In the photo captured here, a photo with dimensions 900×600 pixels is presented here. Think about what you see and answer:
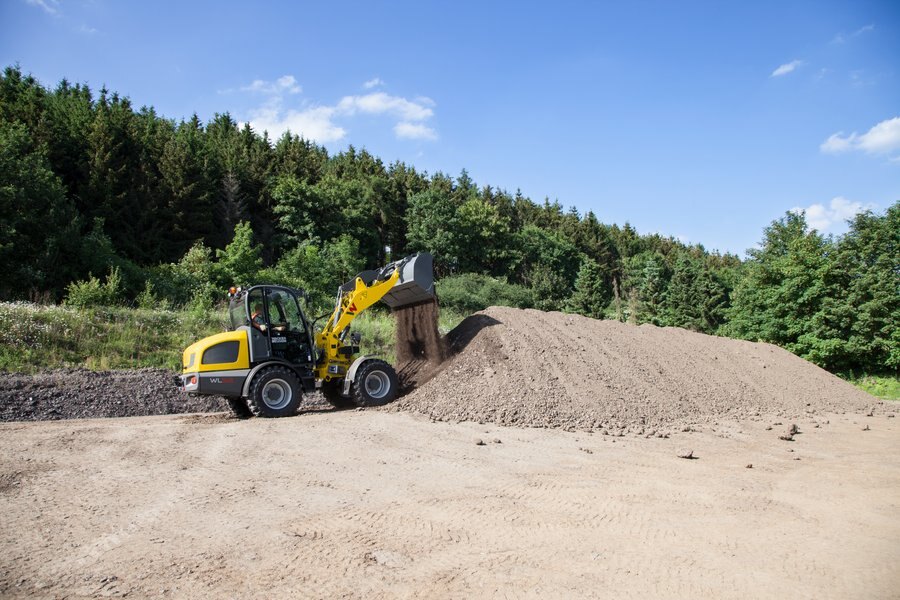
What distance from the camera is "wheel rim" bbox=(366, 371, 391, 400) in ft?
35.6

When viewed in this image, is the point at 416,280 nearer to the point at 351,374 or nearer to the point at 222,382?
the point at 351,374

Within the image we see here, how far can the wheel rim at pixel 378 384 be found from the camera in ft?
35.6

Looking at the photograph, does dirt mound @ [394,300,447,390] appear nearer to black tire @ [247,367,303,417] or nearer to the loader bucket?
the loader bucket

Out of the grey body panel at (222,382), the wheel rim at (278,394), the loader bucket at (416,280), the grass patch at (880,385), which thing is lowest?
the grass patch at (880,385)

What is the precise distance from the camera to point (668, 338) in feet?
51.3

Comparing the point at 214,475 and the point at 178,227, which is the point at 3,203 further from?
the point at 214,475

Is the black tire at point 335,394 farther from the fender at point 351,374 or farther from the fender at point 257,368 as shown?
the fender at point 257,368

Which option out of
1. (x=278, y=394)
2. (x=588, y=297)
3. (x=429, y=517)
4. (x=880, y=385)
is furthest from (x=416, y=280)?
(x=588, y=297)

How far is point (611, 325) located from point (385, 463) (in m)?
9.80

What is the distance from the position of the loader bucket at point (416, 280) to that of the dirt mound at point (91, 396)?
5016 mm

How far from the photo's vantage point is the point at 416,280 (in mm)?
11406

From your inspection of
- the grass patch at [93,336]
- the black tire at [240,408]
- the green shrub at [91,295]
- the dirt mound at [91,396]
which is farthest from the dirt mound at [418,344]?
the green shrub at [91,295]

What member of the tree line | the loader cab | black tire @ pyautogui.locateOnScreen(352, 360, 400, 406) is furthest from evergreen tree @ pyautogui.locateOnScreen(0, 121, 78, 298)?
black tire @ pyautogui.locateOnScreen(352, 360, 400, 406)

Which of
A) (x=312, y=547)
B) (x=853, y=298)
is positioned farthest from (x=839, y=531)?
(x=853, y=298)
